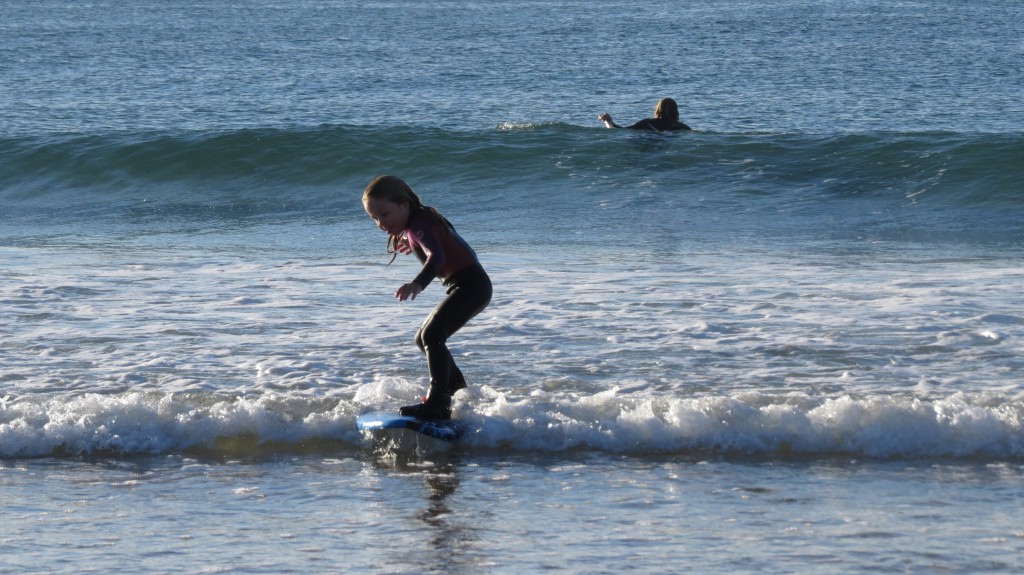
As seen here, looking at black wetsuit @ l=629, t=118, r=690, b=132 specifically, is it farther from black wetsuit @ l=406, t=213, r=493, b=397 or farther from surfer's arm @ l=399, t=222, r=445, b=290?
surfer's arm @ l=399, t=222, r=445, b=290

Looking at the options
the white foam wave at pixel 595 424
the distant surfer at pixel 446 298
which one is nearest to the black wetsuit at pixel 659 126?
the white foam wave at pixel 595 424

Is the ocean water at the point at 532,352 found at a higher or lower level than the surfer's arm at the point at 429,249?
lower

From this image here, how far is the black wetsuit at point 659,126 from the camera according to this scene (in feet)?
62.2

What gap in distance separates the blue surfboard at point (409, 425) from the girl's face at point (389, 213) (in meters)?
0.91

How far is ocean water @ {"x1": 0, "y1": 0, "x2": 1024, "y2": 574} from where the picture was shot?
475cm

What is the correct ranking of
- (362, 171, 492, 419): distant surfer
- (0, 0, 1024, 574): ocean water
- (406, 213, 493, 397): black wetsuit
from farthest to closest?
(406, 213, 493, 397): black wetsuit → (362, 171, 492, 419): distant surfer → (0, 0, 1024, 574): ocean water

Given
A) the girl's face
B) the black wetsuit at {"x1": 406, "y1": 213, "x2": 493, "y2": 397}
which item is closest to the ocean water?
the black wetsuit at {"x1": 406, "y1": 213, "x2": 493, "y2": 397}

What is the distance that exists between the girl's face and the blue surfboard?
0.91 m

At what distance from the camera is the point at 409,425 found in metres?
5.88

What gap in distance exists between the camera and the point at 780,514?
16.0 ft

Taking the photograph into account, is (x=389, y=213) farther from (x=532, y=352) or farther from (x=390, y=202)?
(x=532, y=352)

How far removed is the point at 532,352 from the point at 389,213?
2067 millimetres

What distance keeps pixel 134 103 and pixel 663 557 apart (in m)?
25.6

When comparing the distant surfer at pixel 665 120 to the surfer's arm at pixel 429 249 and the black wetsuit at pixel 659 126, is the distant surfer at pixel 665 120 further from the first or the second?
the surfer's arm at pixel 429 249
